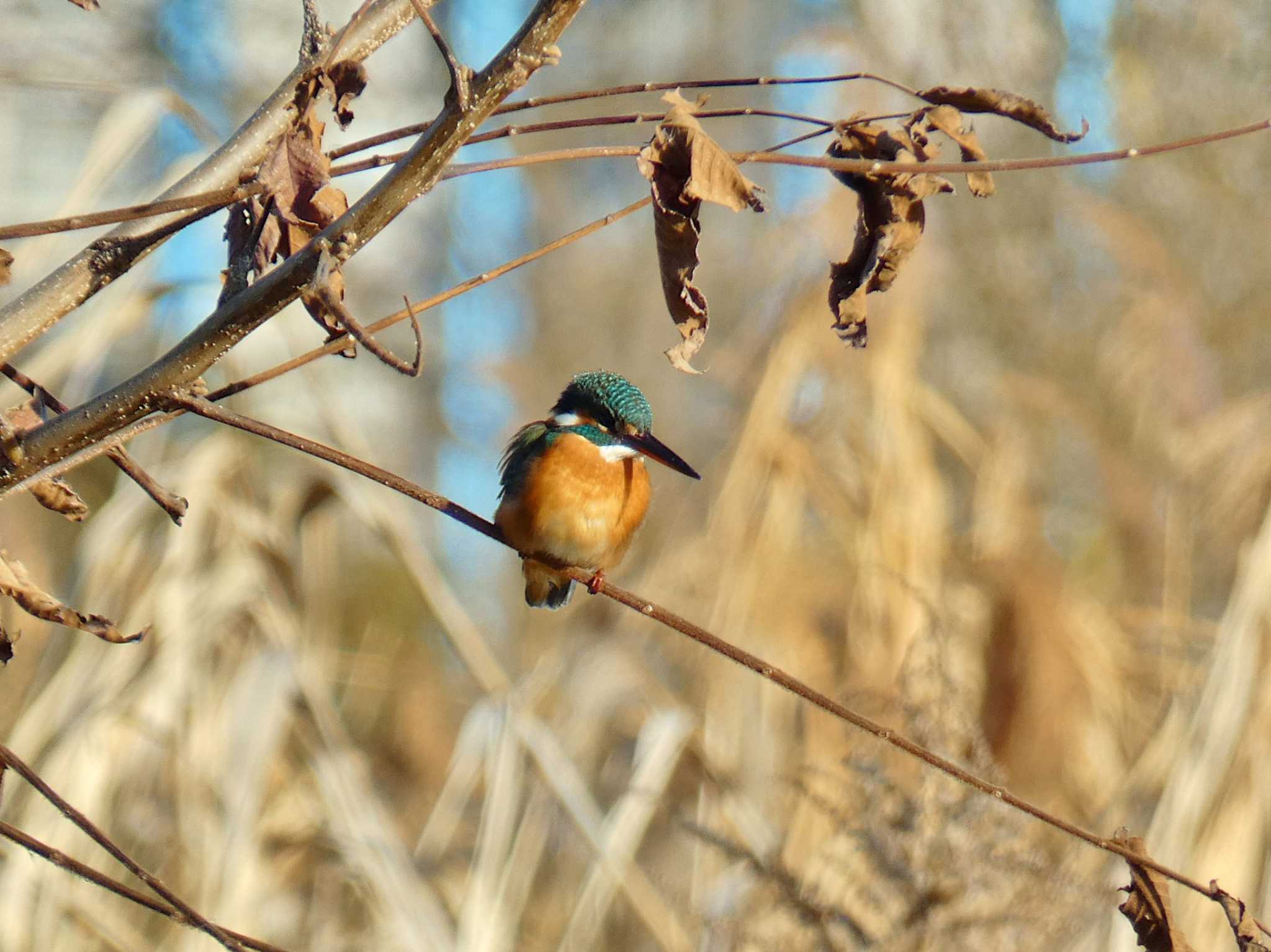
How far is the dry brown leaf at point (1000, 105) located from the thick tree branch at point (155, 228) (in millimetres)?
567

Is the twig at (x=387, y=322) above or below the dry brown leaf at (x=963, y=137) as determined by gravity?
below

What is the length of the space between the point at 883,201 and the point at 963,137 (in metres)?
0.12

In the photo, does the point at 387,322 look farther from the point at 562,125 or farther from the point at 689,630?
the point at 689,630

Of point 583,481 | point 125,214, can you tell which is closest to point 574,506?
point 583,481

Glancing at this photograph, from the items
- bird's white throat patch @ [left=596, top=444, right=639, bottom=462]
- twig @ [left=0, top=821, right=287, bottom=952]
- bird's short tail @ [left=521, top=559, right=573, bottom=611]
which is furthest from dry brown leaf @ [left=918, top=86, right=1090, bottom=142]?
bird's short tail @ [left=521, top=559, right=573, bottom=611]

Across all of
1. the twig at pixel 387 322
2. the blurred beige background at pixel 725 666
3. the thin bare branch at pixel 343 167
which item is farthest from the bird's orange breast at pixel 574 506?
the twig at pixel 387 322

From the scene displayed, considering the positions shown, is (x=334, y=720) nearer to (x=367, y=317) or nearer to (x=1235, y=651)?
(x=1235, y=651)

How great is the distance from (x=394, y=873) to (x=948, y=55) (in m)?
6.92

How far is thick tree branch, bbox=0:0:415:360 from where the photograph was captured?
3.71ft

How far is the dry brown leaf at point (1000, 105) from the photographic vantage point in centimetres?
123

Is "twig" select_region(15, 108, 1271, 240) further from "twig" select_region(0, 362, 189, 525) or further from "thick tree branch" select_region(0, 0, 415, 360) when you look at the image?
"twig" select_region(0, 362, 189, 525)

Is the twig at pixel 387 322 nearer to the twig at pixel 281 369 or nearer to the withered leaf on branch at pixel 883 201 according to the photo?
the twig at pixel 281 369

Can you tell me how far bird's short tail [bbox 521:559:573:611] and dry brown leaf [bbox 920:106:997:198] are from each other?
1611 millimetres

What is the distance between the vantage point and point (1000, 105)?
1251 mm
